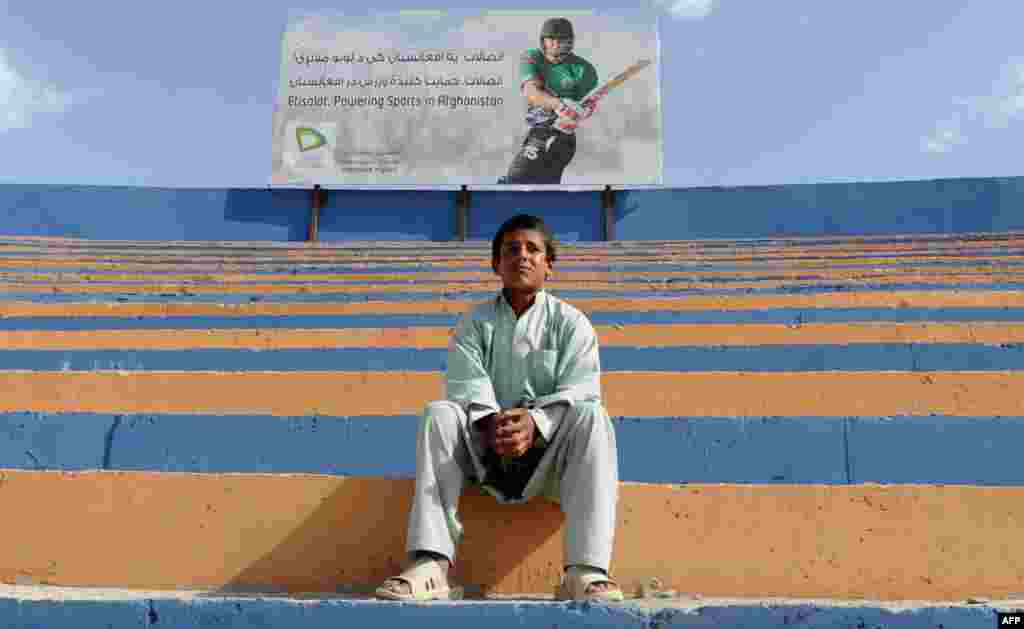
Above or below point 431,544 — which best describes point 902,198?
above

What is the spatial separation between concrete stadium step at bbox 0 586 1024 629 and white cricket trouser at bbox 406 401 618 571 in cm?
14

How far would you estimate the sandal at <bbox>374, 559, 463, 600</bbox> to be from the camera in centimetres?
122

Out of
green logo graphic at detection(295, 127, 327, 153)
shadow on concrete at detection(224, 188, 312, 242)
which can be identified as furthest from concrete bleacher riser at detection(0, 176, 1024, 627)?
green logo graphic at detection(295, 127, 327, 153)

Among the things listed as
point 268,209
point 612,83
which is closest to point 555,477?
point 268,209

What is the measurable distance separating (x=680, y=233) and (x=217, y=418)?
5.66m

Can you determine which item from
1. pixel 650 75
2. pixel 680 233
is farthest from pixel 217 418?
pixel 650 75

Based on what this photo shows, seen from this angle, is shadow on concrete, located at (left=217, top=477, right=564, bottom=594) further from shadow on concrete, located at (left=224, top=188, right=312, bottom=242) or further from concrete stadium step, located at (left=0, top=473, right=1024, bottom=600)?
shadow on concrete, located at (left=224, top=188, right=312, bottom=242)

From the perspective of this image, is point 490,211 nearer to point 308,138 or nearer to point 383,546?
point 308,138

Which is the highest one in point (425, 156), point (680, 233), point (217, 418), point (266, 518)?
point (425, 156)

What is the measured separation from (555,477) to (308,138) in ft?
A: 21.6

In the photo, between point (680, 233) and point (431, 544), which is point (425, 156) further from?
point (431, 544)

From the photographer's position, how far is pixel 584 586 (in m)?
1.23

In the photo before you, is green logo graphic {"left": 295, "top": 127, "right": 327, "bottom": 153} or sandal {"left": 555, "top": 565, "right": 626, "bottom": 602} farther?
green logo graphic {"left": 295, "top": 127, "right": 327, "bottom": 153}

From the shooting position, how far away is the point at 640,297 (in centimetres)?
386
